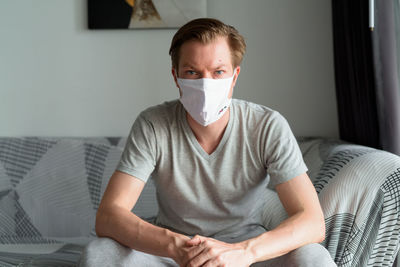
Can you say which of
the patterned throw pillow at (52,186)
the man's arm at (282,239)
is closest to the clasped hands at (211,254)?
the man's arm at (282,239)

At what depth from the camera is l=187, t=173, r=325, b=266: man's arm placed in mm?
1146

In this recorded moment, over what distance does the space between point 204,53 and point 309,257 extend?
0.66 meters

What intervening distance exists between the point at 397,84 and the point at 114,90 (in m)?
1.44

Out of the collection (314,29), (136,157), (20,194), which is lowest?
(20,194)

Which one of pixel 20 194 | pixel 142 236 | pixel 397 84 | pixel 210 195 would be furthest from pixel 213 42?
pixel 20 194

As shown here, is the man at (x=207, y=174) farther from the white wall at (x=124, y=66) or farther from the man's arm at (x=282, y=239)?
the white wall at (x=124, y=66)

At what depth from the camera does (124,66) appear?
2.39 m

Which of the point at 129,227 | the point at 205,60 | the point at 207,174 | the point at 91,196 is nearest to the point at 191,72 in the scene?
the point at 205,60

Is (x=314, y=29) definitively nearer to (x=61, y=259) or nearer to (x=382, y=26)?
(x=382, y=26)

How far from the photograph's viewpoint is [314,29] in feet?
7.69

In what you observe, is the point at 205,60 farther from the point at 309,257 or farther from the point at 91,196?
the point at 91,196

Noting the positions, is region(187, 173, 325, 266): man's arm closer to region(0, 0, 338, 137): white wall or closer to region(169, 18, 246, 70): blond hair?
region(169, 18, 246, 70): blond hair

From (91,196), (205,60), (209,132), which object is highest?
(205,60)

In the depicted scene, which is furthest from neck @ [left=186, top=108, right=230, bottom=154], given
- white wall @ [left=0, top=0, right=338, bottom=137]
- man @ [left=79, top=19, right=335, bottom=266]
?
white wall @ [left=0, top=0, right=338, bottom=137]
